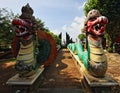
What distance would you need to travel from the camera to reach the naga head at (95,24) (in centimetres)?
930

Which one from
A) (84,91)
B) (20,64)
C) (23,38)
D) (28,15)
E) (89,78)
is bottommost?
(84,91)

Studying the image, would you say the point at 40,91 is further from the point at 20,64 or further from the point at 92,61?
the point at 92,61

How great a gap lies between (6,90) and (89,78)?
371cm

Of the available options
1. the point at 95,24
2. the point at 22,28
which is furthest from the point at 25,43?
the point at 95,24

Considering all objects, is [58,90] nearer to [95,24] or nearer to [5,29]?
[95,24]

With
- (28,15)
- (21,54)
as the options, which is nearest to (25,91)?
(21,54)

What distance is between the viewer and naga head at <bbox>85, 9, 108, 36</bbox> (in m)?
9.30

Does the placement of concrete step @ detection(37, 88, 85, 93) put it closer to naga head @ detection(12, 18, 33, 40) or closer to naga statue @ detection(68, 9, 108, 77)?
naga statue @ detection(68, 9, 108, 77)

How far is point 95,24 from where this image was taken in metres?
9.54

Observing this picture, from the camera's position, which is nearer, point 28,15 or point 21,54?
point 21,54

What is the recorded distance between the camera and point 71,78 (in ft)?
40.1

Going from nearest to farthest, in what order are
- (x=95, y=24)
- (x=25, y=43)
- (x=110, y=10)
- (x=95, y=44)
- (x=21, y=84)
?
(x=21, y=84) → (x=95, y=44) → (x=95, y=24) → (x=25, y=43) → (x=110, y=10)

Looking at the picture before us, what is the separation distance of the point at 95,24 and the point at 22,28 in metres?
3.01

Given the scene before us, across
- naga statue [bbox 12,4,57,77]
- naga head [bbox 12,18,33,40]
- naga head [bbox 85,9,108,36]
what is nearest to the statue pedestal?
naga statue [bbox 12,4,57,77]
